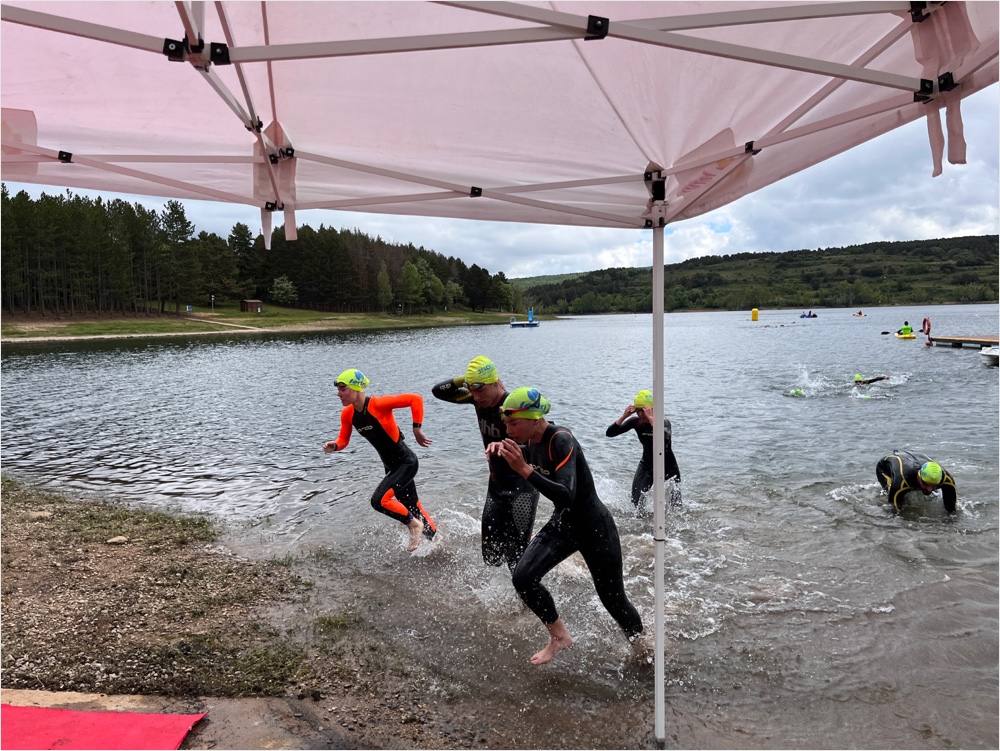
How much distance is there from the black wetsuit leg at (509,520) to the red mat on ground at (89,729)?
283cm

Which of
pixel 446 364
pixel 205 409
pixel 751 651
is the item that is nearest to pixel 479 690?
pixel 751 651

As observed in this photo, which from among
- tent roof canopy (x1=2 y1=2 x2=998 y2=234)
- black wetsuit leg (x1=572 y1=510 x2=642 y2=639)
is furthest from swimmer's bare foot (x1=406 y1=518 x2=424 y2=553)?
tent roof canopy (x1=2 y1=2 x2=998 y2=234)

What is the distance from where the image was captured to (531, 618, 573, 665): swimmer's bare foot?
15.2 feet

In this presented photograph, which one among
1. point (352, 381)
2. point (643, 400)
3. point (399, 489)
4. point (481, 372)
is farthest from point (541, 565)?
point (643, 400)

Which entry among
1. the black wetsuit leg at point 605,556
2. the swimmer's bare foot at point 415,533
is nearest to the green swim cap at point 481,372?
the black wetsuit leg at point 605,556

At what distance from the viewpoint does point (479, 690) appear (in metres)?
4.44

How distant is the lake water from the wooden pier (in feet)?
48.2

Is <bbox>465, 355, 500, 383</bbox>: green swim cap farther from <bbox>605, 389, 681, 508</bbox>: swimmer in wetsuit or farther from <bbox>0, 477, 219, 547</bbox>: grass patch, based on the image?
<bbox>0, 477, 219, 547</bbox>: grass patch

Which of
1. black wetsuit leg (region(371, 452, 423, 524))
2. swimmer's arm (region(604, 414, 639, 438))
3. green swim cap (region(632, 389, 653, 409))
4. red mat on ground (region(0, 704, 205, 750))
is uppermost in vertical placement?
green swim cap (region(632, 389, 653, 409))

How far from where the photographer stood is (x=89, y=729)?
3.49m

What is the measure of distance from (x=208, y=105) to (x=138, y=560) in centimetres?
515

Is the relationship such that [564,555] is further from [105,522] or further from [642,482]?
[105,522]

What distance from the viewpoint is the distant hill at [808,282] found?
5768 inches

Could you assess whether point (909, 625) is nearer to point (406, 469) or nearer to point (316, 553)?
point (406, 469)
